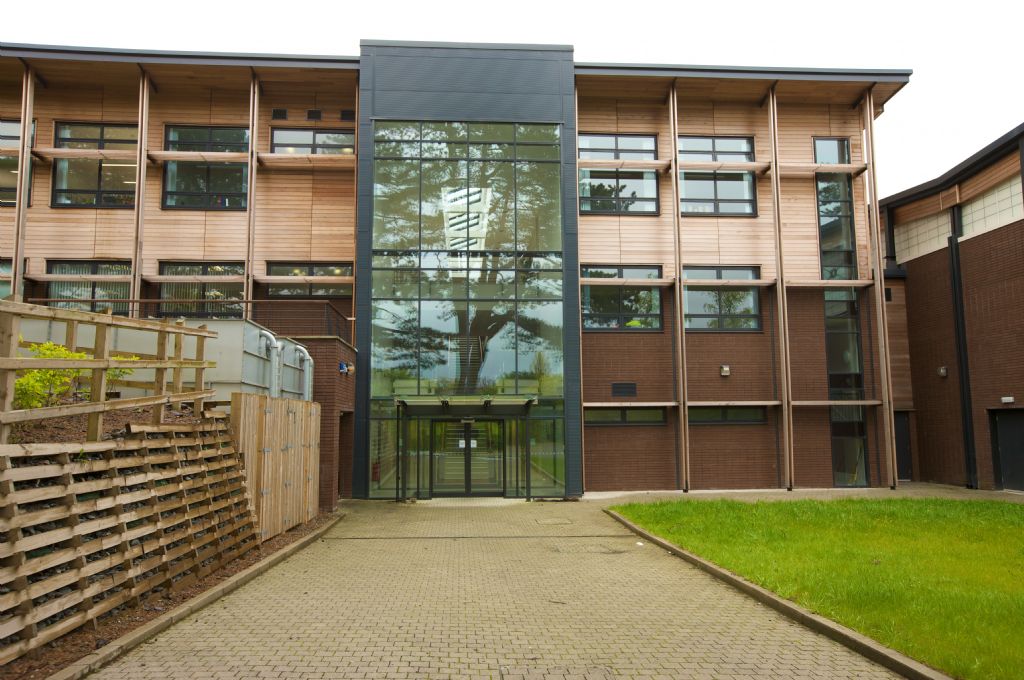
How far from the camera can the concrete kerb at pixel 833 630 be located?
18.6 feet

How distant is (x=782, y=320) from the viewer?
21.2 meters

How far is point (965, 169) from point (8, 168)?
27965mm

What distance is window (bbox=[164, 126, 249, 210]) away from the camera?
21078 mm

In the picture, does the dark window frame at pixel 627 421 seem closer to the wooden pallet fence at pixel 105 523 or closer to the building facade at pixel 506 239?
the building facade at pixel 506 239

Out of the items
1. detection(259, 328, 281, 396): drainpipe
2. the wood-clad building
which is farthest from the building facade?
detection(259, 328, 281, 396): drainpipe

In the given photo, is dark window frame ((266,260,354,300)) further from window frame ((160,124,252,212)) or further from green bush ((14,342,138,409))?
green bush ((14,342,138,409))

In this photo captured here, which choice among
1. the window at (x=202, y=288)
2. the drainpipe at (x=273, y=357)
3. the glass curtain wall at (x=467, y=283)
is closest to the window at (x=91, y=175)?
the window at (x=202, y=288)

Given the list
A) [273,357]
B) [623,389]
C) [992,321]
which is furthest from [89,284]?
[992,321]

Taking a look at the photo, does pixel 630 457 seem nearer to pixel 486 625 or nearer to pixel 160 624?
pixel 486 625

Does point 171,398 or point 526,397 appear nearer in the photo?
point 171,398

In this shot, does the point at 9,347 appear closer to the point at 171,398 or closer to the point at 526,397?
the point at 171,398

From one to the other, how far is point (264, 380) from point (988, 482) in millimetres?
19992

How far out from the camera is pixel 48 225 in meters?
20.5

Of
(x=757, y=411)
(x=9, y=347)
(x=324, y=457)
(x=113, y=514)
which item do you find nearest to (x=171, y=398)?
(x=113, y=514)
